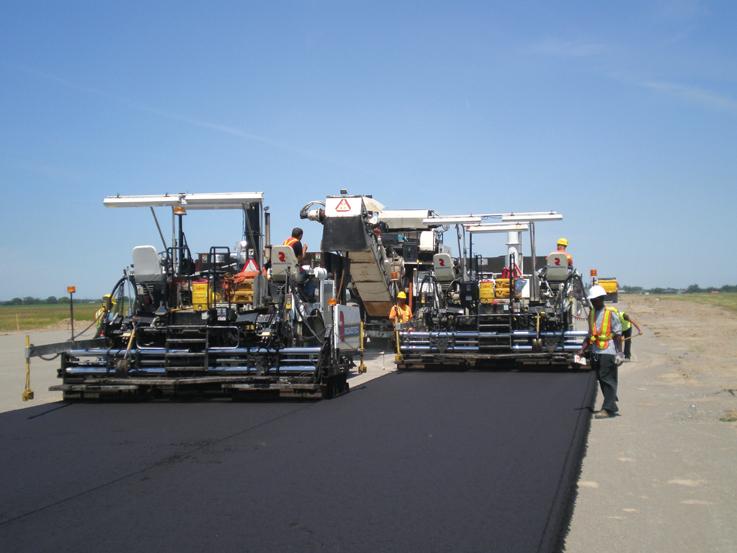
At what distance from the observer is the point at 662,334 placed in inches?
1013

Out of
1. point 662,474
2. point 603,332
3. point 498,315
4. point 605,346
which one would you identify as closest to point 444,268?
point 498,315

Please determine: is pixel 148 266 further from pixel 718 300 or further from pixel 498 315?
pixel 718 300

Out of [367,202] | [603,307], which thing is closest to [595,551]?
[603,307]

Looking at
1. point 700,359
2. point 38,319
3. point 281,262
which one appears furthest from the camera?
point 38,319

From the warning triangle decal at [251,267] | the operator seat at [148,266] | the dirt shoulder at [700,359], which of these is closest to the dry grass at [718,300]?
the dirt shoulder at [700,359]

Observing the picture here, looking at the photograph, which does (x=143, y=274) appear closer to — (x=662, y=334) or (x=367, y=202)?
(x=367, y=202)

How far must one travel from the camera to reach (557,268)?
13922 millimetres

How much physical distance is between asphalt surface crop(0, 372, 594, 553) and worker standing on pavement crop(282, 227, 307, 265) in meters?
2.97

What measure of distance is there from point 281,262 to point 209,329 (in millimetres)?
1366

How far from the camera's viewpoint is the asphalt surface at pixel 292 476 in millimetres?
4355

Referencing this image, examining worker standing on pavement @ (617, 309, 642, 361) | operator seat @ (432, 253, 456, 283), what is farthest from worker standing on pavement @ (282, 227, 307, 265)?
worker standing on pavement @ (617, 309, 642, 361)

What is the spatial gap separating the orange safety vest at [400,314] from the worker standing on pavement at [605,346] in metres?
7.27

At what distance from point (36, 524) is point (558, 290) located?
431 inches

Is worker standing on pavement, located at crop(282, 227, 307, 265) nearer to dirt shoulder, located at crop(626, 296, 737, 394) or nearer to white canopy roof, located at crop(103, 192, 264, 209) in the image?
white canopy roof, located at crop(103, 192, 264, 209)
